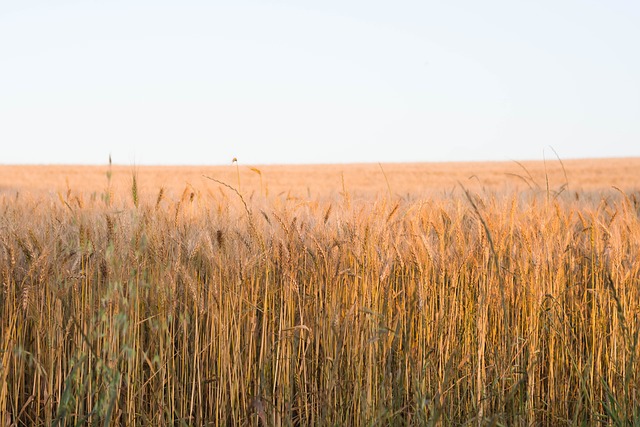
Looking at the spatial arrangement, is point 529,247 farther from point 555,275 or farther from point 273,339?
point 273,339

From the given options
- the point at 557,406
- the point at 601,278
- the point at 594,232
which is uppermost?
the point at 594,232

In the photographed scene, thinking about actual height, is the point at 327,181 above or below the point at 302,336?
above

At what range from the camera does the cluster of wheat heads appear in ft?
5.46

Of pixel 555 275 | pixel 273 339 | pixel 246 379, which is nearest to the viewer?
pixel 246 379

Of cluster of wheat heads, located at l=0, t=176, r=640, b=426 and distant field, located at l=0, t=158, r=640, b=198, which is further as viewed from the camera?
distant field, located at l=0, t=158, r=640, b=198

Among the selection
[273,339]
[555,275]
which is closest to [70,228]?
[273,339]

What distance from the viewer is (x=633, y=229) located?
2.69 metres

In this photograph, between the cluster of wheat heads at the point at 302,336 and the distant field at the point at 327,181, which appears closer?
the cluster of wheat heads at the point at 302,336

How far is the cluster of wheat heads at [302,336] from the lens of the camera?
1665 millimetres

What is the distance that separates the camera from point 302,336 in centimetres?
184

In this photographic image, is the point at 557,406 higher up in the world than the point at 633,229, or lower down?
lower down

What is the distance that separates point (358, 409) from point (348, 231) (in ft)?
2.23

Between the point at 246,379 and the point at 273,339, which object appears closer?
the point at 246,379

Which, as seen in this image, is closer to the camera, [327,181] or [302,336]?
[302,336]
